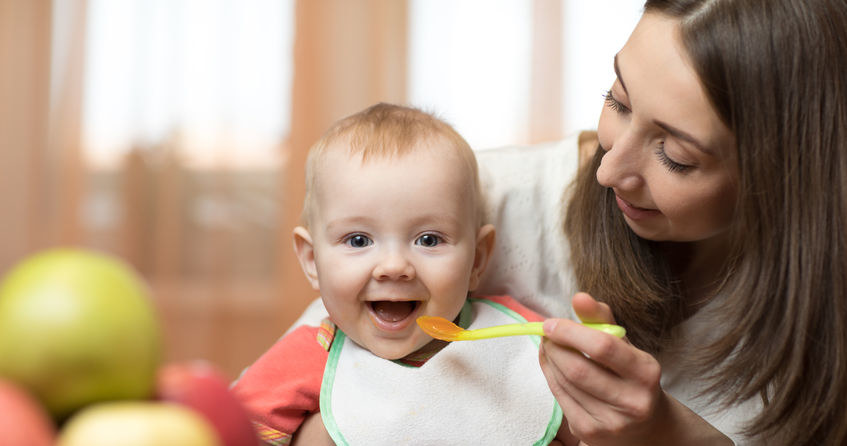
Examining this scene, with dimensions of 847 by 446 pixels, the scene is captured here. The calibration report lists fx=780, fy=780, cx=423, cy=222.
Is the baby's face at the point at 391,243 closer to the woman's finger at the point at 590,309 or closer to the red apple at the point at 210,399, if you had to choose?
the woman's finger at the point at 590,309

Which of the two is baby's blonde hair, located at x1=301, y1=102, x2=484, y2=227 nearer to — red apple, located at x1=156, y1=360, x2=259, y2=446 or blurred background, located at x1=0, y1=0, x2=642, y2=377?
red apple, located at x1=156, y1=360, x2=259, y2=446

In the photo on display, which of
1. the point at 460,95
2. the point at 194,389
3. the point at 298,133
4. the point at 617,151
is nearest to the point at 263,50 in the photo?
the point at 298,133

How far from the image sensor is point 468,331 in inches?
40.4

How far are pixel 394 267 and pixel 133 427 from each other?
625 mm

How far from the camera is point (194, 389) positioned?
49cm

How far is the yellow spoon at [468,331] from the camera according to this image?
0.92 meters

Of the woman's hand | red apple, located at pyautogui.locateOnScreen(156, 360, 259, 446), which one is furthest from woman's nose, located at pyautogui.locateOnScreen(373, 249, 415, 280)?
red apple, located at pyautogui.locateOnScreen(156, 360, 259, 446)

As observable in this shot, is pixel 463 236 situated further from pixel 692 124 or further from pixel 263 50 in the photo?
pixel 263 50

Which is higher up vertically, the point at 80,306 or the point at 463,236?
the point at 80,306

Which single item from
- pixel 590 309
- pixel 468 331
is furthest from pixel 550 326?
pixel 468 331

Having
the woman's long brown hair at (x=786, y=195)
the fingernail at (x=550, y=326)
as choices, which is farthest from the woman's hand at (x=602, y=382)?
the woman's long brown hair at (x=786, y=195)

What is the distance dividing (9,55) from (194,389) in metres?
2.91

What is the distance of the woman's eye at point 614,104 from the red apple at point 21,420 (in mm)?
804

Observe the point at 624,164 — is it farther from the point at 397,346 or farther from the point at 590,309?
the point at 397,346
